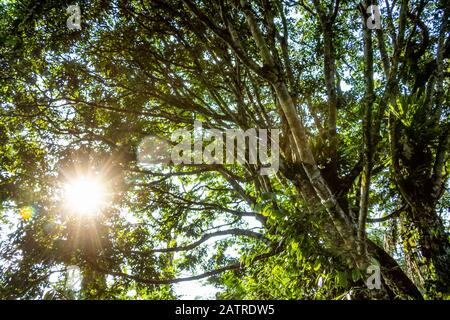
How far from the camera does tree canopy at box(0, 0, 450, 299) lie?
3.75m

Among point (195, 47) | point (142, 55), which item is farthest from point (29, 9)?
point (195, 47)

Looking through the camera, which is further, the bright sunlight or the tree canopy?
the bright sunlight

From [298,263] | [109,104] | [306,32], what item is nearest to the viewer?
[298,263]

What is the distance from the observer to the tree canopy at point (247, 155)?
12.3 ft

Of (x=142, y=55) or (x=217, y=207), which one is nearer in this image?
(x=142, y=55)

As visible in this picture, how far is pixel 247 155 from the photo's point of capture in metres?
6.20

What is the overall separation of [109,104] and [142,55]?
133 cm

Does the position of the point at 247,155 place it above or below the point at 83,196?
above

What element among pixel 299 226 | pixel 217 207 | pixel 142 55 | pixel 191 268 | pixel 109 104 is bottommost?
pixel 191 268

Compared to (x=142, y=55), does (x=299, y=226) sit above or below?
below

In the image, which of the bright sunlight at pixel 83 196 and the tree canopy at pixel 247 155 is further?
the bright sunlight at pixel 83 196

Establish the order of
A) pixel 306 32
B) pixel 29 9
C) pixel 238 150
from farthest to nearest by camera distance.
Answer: pixel 306 32 < pixel 238 150 < pixel 29 9

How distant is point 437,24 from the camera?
215 inches
